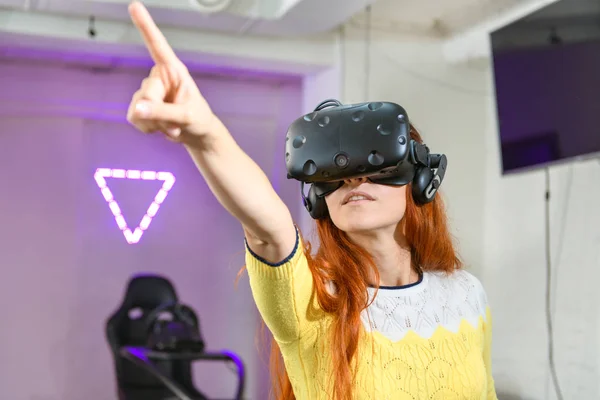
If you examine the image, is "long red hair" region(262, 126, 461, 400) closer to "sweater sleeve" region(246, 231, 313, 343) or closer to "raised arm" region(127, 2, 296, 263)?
"sweater sleeve" region(246, 231, 313, 343)

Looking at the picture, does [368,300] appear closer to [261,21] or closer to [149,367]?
[261,21]

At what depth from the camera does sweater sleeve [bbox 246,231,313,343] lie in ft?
3.57

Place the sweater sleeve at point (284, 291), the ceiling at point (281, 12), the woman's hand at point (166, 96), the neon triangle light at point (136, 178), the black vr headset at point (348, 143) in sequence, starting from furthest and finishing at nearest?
the neon triangle light at point (136, 178) < the ceiling at point (281, 12) < the black vr headset at point (348, 143) < the sweater sleeve at point (284, 291) < the woman's hand at point (166, 96)

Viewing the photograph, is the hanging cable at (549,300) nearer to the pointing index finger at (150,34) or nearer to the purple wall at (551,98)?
the purple wall at (551,98)

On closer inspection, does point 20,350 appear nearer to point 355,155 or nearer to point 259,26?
point 259,26

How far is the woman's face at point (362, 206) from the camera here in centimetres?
130

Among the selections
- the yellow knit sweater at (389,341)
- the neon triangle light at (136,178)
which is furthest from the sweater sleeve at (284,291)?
the neon triangle light at (136,178)

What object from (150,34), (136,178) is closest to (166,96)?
(150,34)

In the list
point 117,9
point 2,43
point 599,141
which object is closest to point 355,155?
point 599,141

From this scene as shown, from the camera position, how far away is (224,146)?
2.91ft

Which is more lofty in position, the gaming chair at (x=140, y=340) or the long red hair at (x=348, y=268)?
the long red hair at (x=348, y=268)

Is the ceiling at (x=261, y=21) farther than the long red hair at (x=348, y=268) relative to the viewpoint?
Yes

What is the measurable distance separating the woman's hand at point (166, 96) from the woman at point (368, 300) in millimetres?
135

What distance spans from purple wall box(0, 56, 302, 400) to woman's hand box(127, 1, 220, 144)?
152 inches
